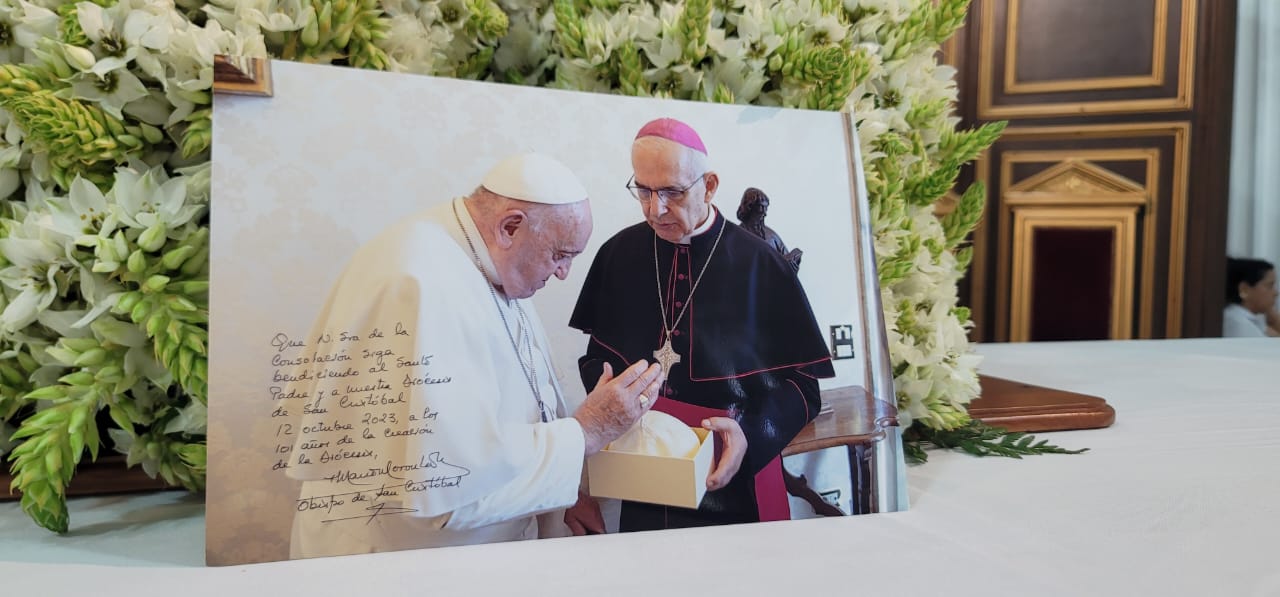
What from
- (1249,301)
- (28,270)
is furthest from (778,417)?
(1249,301)

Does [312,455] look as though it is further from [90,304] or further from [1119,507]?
[1119,507]

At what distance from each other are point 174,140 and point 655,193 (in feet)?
1.14

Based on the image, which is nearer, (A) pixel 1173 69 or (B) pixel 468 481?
(B) pixel 468 481

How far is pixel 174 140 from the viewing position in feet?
2.02

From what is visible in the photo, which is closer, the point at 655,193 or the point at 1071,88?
the point at 655,193

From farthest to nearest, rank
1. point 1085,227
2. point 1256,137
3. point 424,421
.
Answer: point 1085,227 < point 1256,137 < point 424,421

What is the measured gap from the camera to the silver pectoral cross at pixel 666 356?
60 cm

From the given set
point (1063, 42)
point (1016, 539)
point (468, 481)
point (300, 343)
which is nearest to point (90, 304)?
point (300, 343)

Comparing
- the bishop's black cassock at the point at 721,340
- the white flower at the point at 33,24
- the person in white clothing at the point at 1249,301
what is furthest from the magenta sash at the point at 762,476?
the person in white clothing at the point at 1249,301

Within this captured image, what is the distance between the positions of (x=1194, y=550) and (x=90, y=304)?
2.45ft

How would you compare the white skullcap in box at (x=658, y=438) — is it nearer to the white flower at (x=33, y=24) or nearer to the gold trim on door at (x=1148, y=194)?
the white flower at (x=33, y=24)

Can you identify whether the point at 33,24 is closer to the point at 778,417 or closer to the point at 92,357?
the point at 92,357

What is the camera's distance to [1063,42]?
2891 millimetres

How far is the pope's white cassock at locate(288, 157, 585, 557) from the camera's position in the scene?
0.51m
